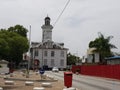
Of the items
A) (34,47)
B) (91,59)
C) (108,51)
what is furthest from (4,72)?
(34,47)

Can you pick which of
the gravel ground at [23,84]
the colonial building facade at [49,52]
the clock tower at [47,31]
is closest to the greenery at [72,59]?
the colonial building facade at [49,52]

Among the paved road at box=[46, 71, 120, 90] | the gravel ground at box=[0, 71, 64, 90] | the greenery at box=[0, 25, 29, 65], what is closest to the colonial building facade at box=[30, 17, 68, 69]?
the greenery at box=[0, 25, 29, 65]

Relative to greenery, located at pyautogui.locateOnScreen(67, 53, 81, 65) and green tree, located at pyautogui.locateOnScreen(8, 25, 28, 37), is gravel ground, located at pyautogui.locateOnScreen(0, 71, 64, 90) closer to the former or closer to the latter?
green tree, located at pyautogui.locateOnScreen(8, 25, 28, 37)

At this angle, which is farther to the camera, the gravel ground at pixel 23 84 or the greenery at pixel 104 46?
the greenery at pixel 104 46

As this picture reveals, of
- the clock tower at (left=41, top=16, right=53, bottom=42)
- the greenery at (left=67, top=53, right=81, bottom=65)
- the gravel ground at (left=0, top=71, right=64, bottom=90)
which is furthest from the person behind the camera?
the greenery at (left=67, top=53, right=81, bottom=65)

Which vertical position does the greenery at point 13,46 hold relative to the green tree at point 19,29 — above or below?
below

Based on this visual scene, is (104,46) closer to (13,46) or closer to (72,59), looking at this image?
(13,46)

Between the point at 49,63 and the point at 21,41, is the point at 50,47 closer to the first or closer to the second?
the point at 49,63

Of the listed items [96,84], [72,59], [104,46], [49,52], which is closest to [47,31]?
[49,52]

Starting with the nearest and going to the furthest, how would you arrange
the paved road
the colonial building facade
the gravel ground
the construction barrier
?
the gravel ground
the paved road
the construction barrier
the colonial building facade

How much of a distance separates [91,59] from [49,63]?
4307cm

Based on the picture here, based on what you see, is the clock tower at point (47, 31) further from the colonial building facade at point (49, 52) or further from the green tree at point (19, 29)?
the green tree at point (19, 29)

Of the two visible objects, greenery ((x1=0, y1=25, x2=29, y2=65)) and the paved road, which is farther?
greenery ((x1=0, y1=25, x2=29, y2=65))

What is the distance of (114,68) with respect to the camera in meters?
54.7
